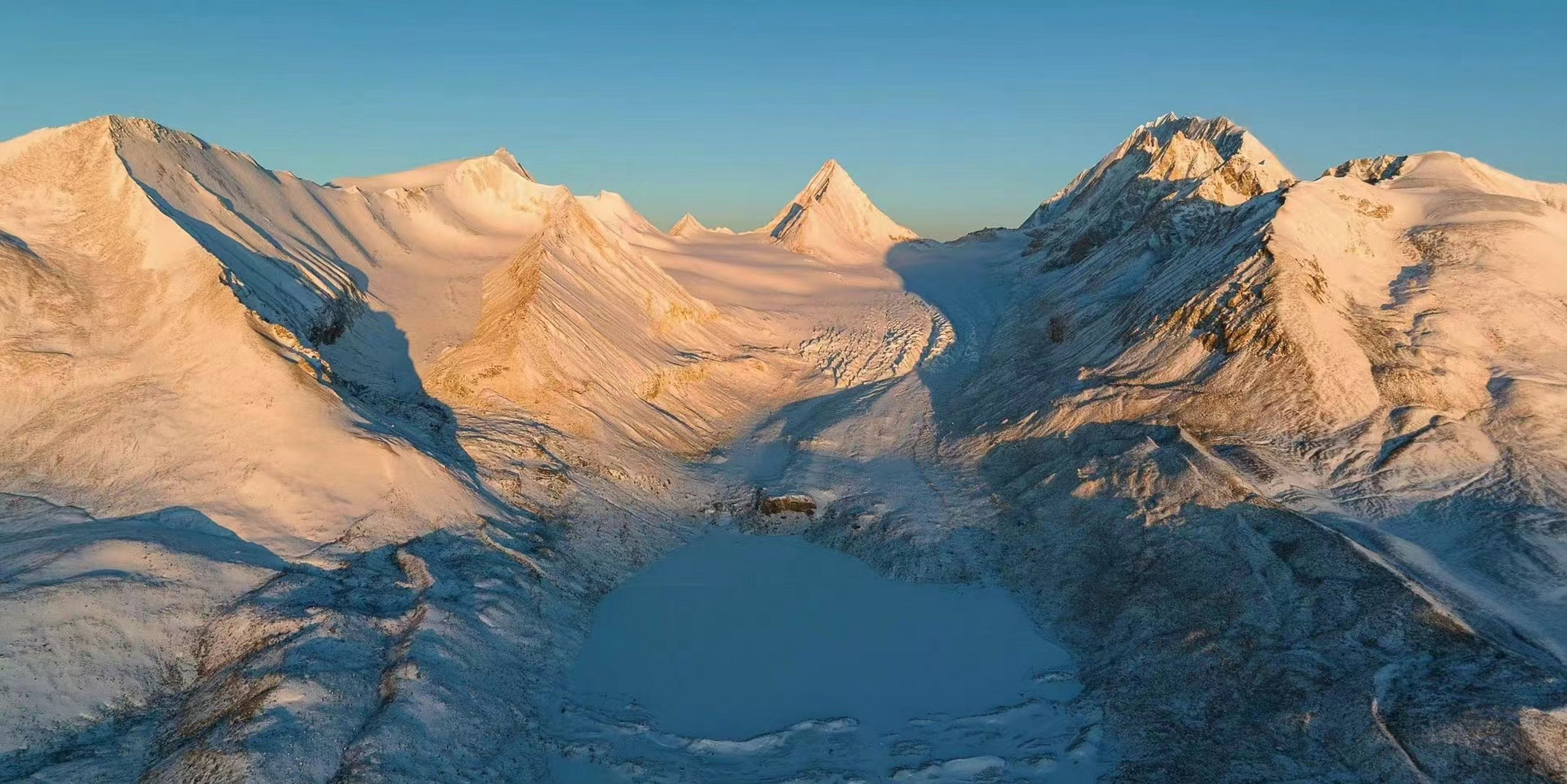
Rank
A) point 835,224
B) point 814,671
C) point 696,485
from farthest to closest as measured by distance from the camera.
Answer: point 835,224 < point 696,485 < point 814,671

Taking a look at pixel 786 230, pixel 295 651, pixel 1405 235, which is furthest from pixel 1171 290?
pixel 786 230

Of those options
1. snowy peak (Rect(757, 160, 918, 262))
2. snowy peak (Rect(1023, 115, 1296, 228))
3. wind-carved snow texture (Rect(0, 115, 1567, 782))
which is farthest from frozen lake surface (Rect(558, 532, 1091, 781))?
snowy peak (Rect(757, 160, 918, 262))

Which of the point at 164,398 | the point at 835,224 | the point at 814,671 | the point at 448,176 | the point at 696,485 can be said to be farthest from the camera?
the point at 835,224

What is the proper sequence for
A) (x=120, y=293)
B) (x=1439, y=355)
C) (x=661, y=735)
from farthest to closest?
(x=1439, y=355)
(x=120, y=293)
(x=661, y=735)

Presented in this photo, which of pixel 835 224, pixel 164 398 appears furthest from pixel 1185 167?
pixel 164 398

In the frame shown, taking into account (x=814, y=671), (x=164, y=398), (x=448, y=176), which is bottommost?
(x=814, y=671)

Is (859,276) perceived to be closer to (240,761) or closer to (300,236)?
(300,236)

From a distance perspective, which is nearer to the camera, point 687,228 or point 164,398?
point 164,398

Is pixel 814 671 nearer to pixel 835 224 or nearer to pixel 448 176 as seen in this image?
pixel 448 176
